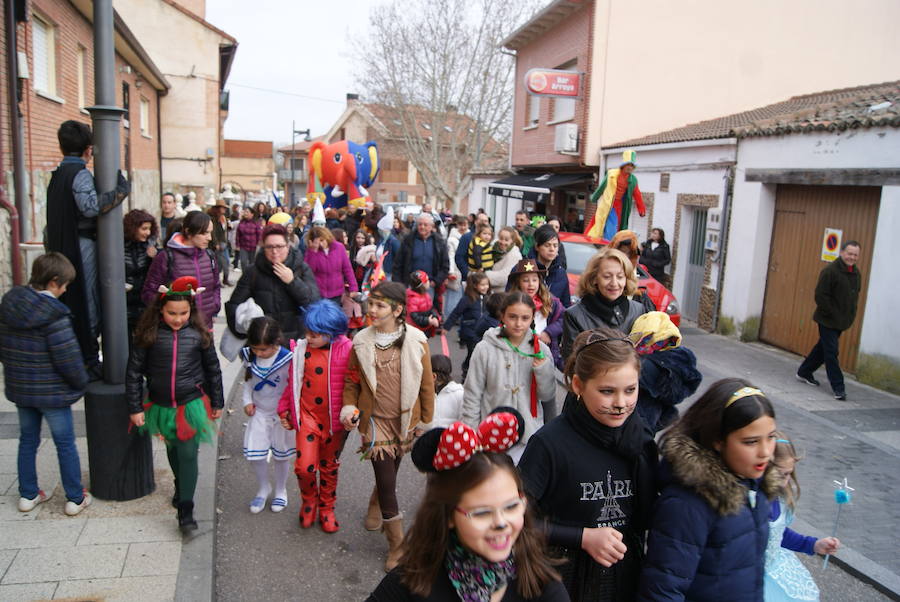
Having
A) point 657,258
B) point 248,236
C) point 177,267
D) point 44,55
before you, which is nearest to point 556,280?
point 177,267

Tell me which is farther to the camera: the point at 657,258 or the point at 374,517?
the point at 657,258

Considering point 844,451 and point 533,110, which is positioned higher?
point 533,110

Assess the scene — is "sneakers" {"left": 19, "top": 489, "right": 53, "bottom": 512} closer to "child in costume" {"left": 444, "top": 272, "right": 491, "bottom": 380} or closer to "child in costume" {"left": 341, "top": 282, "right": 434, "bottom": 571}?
"child in costume" {"left": 341, "top": 282, "right": 434, "bottom": 571}

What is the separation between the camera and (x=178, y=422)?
4.15 m

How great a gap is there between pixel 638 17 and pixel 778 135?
8.07 metres

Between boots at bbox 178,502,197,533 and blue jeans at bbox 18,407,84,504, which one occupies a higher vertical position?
blue jeans at bbox 18,407,84,504

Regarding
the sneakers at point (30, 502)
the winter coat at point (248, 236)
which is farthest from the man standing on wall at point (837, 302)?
the winter coat at point (248, 236)

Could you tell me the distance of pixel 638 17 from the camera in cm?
1767

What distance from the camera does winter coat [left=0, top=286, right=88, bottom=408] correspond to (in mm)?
4027

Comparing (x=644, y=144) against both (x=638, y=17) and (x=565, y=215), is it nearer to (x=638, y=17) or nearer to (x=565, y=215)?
(x=638, y=17)

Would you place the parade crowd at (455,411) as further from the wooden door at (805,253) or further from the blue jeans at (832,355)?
the wooden door at (805,253)

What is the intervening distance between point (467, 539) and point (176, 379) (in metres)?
2.95

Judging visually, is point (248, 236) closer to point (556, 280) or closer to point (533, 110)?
point (556, 280)

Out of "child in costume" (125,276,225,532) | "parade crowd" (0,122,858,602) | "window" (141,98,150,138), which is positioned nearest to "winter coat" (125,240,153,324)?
"parade crowd" (0,122,858,602)
